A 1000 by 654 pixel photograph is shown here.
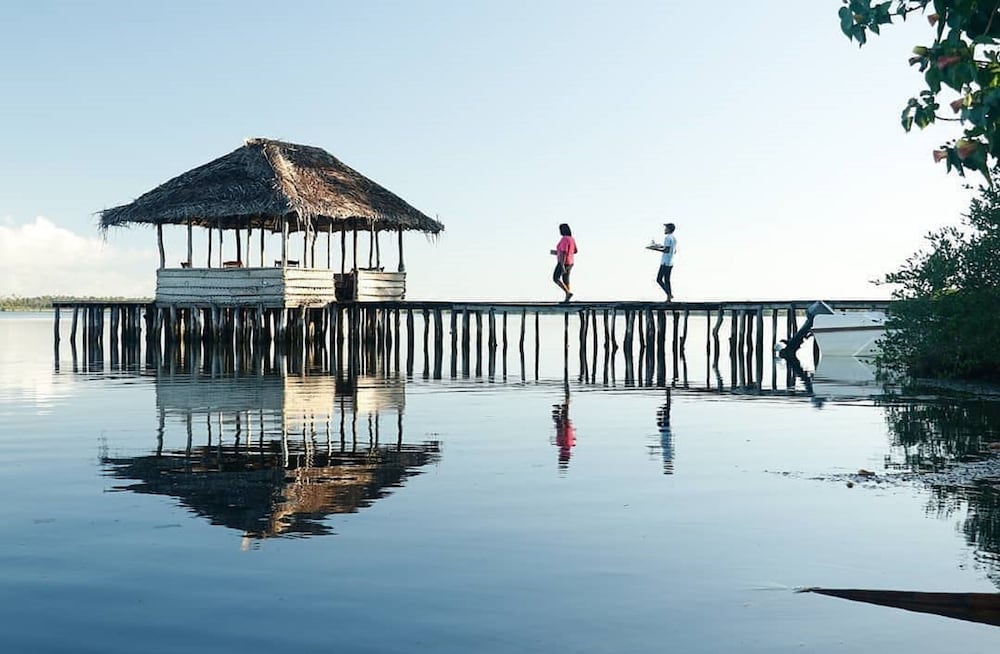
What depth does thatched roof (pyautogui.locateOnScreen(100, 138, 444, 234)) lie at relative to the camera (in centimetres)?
3111

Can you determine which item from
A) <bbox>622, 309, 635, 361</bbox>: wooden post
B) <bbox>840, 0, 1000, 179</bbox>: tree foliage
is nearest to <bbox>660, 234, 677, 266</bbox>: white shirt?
<bbox>622, 309, 635, 361</bbox>: wooden post

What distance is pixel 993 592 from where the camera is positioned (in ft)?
20.2

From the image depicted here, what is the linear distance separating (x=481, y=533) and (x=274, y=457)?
A: 430 centimetres

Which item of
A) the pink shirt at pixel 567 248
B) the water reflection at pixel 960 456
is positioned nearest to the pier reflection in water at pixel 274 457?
the water reflection at pixel 960 456

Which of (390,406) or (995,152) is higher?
(995,152)

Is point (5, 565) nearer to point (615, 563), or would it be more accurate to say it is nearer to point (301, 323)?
point (615, 563)

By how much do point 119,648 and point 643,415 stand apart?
1175 cm

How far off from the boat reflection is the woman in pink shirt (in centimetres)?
929

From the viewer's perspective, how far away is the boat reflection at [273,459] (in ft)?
28.0

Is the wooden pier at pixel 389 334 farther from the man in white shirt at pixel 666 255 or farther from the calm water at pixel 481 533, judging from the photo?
the calm water at pixel 481 533

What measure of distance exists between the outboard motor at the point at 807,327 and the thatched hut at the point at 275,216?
10.9 metres

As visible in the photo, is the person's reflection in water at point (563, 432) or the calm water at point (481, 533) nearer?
the calm water at point (481, 533)

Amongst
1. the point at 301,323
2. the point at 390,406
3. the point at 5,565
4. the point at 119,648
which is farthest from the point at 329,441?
the point at 301,323

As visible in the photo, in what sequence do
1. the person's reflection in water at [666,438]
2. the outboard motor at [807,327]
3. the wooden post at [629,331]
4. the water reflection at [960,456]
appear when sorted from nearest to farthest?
1. the water reflection at [960,456]
2. the person's reflection in water at [666,438]
3. the wooden post at [629,331]
4. the outboard motor at [807,327]
